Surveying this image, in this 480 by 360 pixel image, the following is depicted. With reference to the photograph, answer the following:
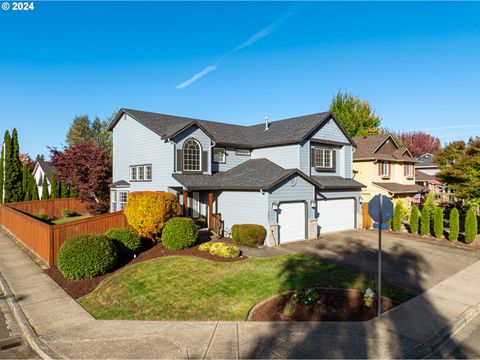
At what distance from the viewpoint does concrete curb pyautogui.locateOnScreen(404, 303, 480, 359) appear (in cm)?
647

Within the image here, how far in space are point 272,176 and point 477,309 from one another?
10886 millimetres

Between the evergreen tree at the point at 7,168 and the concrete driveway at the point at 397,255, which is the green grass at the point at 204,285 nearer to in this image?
the concrete driveway at the point at 397,255

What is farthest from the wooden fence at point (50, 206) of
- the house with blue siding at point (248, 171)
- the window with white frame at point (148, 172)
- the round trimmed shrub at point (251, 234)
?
the round trimmed shrub at point (251, 234)

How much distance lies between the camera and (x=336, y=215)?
838 inches

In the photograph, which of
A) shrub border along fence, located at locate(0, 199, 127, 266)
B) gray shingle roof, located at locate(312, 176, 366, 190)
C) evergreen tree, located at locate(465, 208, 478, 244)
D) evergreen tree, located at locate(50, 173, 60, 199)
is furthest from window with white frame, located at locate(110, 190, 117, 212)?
evergreen tree, located at locate(465, 208, 478, 244)

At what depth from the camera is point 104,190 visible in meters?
27.6

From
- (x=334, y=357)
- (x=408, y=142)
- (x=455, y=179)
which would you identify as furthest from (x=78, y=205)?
(x=408, y=142)

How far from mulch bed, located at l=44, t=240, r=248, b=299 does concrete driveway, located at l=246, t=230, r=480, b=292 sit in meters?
2.65

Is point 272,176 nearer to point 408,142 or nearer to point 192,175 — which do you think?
point 192,175

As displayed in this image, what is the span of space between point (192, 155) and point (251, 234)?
267 inches

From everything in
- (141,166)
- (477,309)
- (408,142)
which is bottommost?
(477,309)

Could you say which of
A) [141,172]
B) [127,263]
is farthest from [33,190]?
[127,263]

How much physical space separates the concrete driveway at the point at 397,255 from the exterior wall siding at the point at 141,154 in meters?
8.22

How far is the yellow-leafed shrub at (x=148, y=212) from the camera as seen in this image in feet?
49.6
